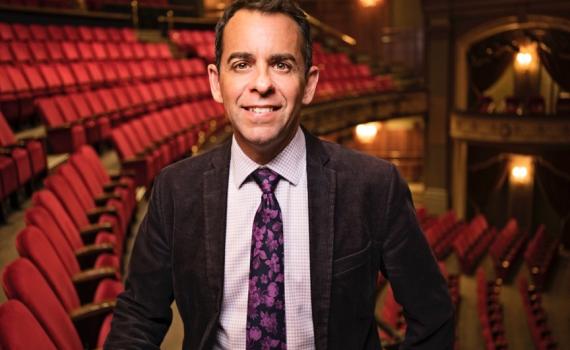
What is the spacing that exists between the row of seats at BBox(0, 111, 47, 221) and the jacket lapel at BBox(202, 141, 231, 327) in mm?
764

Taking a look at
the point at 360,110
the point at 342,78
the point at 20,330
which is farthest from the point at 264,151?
the point at 342,78

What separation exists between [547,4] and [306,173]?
11.0 feet

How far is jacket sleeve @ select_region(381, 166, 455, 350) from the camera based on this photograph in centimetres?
35

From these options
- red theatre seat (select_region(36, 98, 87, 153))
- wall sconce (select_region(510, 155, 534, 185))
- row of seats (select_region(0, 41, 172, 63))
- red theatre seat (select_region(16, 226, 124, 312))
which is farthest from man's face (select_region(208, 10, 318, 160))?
wall sconce (select_region(510, 155, 534, 185))

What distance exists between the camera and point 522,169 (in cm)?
362

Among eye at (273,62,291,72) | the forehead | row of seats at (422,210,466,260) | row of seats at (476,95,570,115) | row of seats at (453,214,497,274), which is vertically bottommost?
row of seats at (453,214,497,274)

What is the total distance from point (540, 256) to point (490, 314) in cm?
95

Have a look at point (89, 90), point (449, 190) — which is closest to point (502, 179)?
point (449, 190)

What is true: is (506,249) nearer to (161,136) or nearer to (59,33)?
(161,136)

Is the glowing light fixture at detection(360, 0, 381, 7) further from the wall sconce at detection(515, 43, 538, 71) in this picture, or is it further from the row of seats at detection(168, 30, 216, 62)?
the row of seats at detection(168, 30, 216, 62)

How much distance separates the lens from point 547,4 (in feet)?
10.7

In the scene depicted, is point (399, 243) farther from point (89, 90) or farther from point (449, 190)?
point (449, 190)

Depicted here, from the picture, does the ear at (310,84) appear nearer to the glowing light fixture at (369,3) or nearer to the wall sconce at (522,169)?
the wall sconce at (522,169)

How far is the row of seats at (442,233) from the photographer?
113 inches
